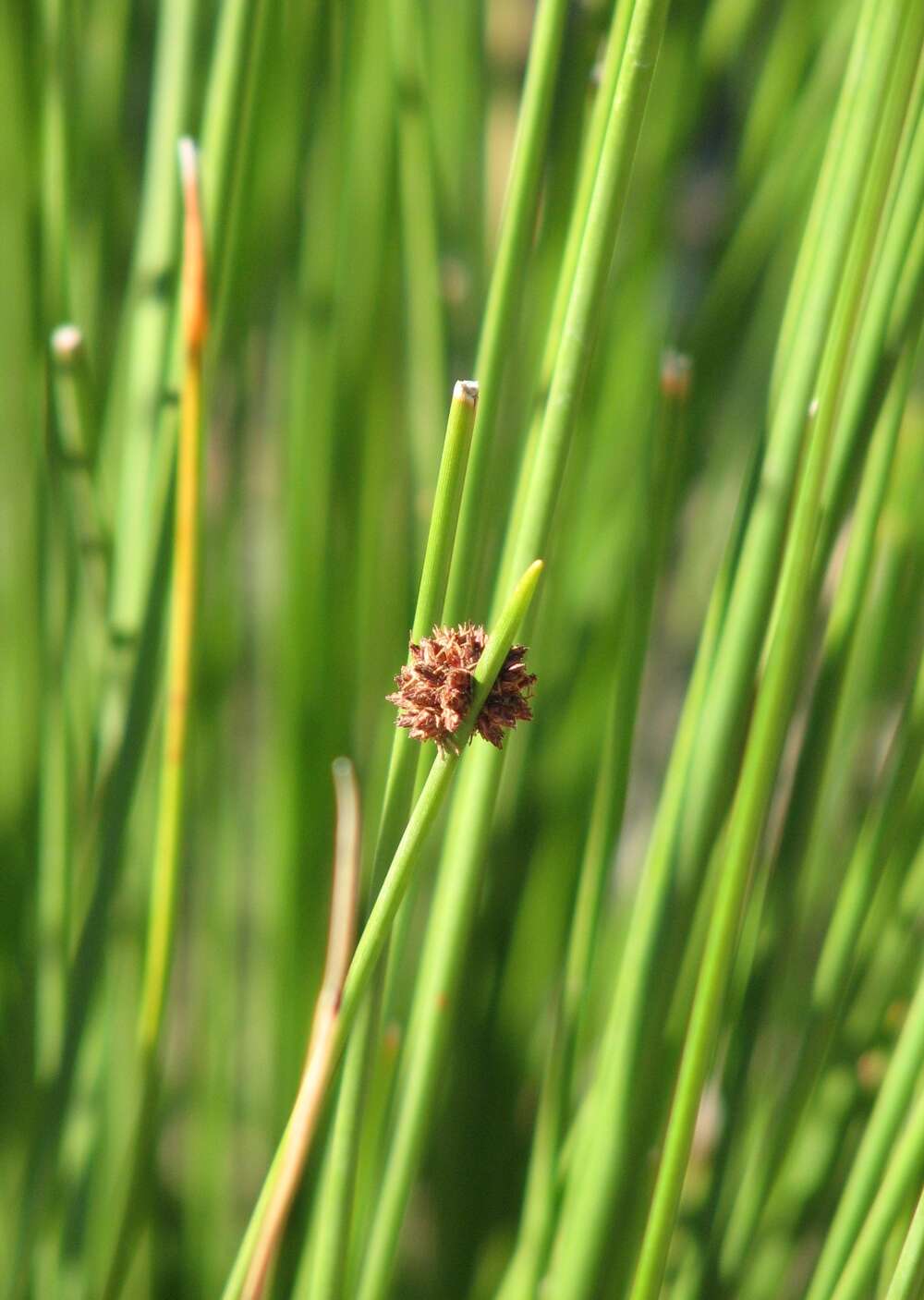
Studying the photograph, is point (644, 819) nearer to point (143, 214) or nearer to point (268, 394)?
point (268, 394)

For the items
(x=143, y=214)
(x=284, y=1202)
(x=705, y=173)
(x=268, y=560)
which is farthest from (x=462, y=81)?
(x=705, y=173)

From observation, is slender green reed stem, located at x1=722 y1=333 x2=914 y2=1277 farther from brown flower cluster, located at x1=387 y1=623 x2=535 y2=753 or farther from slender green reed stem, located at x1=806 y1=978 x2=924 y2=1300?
brown flower cluster, located at x1=387 y1=623 x2=535 y2=753

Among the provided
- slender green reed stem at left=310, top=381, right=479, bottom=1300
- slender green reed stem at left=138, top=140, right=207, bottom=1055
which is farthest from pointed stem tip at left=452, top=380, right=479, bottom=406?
slender green reed stem at left=138, top=140, right=207, bottom=1055

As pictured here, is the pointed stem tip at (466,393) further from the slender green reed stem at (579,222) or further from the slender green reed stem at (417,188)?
the slender green reed stem at (417,188)

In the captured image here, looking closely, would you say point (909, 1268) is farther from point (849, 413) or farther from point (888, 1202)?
point (849, 413)

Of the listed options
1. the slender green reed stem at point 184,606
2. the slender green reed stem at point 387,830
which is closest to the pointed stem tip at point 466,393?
the slender green reed stem at point 387,830

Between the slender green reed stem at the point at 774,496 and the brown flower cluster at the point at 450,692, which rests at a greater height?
the slender green reed stem at the point at 774,496

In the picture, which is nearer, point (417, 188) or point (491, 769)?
point (491, 769)

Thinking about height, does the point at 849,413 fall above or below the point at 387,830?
above

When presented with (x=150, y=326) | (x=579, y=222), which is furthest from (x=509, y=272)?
(x=150, y=326)
